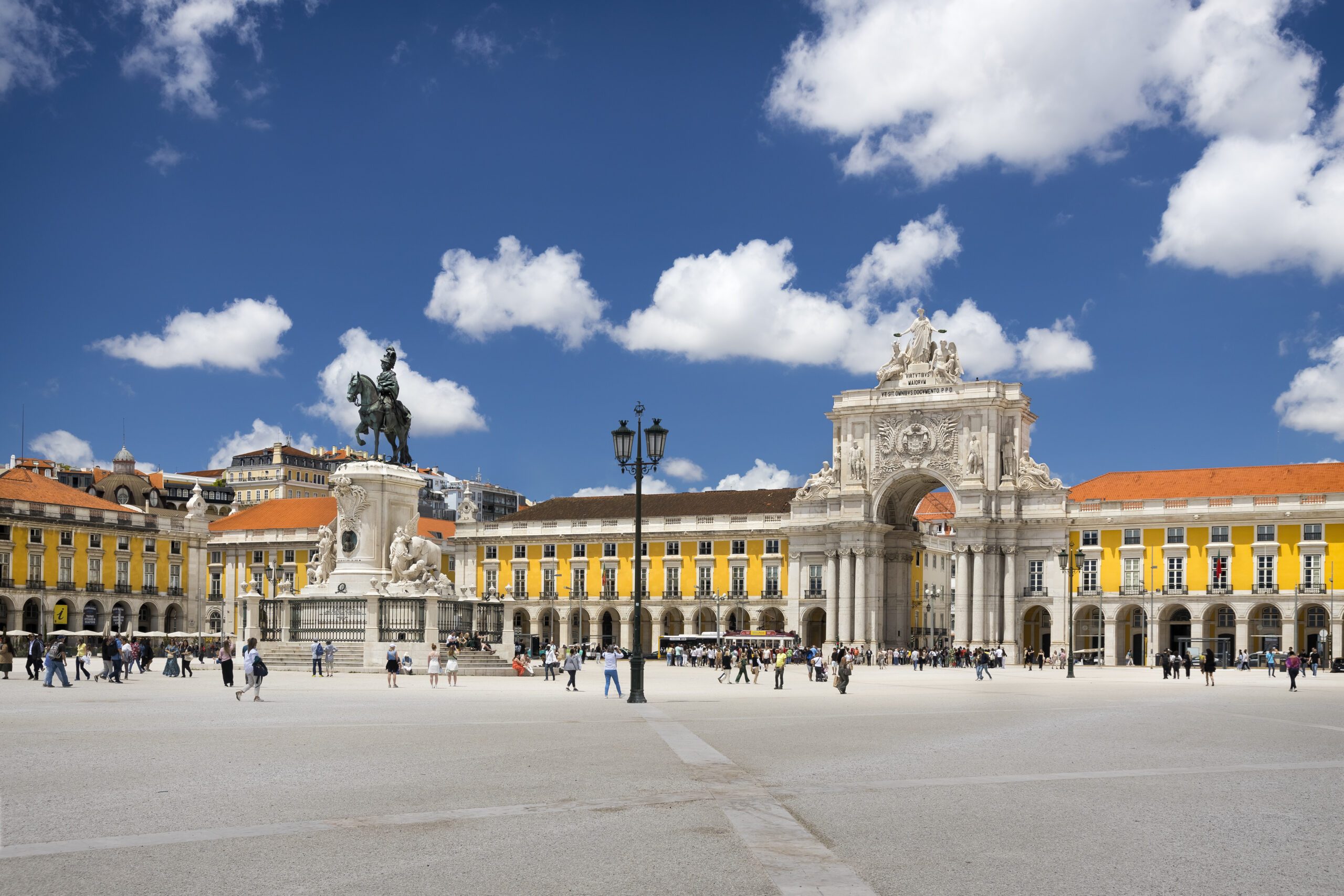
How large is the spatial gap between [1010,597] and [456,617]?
54.0m

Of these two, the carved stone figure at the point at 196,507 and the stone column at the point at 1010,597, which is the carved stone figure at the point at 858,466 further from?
the carved stone figure at the point at 196,507

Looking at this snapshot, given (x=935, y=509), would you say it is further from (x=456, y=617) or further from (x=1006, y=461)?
(x=456, y=617)

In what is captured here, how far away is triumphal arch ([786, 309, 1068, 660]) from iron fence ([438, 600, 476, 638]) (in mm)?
50231

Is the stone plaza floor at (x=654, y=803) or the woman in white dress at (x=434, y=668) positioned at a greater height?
the stone plaza floor at (x=654, y=803)

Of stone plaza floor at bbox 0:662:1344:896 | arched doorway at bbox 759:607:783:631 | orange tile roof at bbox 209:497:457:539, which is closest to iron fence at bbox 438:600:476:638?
stone plaza floor at bbox 0:662:1344:896

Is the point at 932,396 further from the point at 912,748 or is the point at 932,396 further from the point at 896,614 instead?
the point at 912,748

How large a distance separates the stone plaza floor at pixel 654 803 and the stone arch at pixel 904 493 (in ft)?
228

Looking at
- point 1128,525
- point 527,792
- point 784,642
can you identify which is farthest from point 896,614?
point 527,792

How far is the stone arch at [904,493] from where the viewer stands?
316 feet

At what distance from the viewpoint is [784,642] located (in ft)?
302

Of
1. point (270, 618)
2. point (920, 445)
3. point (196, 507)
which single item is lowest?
point (270, 618)

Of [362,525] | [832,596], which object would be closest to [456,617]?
[362,525]

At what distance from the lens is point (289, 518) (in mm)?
114250

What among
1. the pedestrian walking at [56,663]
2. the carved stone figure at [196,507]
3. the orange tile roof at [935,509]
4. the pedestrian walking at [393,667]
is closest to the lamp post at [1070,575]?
the pedestrian walking at [393,667]
